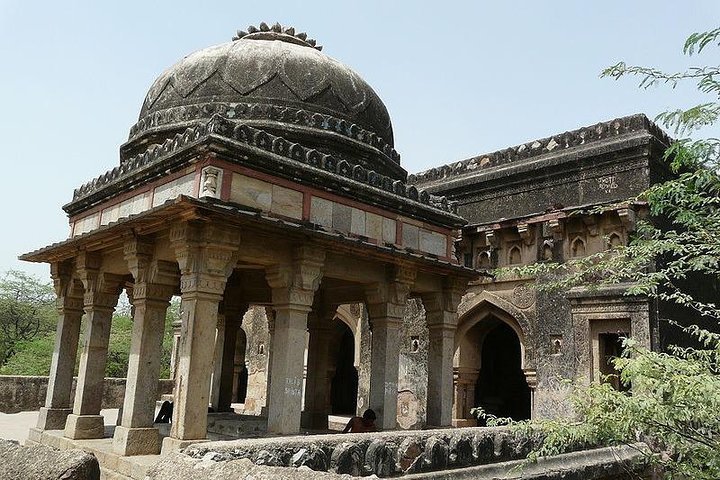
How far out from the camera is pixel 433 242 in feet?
31.4

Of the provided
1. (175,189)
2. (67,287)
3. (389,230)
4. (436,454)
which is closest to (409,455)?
(436,454)

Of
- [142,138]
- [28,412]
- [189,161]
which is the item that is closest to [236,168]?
[189,161]

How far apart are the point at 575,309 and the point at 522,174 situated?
323cm

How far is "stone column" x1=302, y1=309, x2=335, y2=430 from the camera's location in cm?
1070

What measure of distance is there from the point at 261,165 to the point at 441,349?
13.2ft

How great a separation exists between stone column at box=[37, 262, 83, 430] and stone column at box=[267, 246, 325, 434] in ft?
13.1

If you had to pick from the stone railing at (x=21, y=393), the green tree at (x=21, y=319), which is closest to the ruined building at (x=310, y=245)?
the stone railing at (x=21, y=393)

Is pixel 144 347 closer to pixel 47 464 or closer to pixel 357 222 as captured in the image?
pixel 357 222

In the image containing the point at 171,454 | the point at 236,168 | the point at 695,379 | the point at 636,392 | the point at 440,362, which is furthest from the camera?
the point at 440,362

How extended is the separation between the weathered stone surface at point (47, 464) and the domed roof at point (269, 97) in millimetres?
6043

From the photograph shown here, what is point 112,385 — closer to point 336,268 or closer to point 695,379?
point 336,268

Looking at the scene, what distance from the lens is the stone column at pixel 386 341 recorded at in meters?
8.40

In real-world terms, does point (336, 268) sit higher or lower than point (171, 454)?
higher

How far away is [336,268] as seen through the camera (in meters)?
8.07
